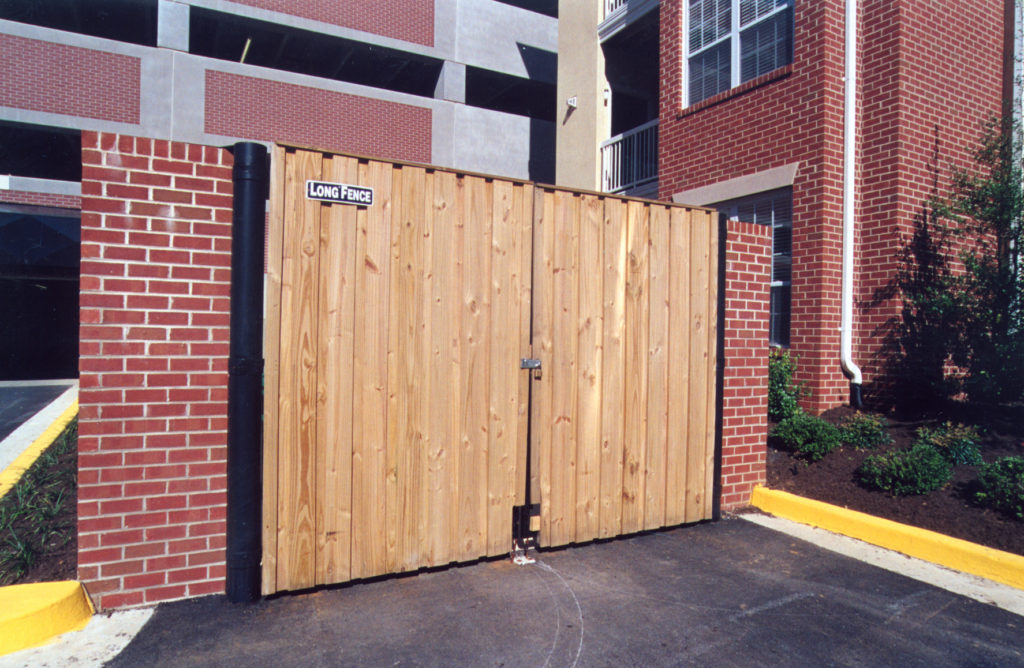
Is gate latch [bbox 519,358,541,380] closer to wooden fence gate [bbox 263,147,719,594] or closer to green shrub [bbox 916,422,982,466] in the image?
wooden fence gate [bbox 263,147,719,594]

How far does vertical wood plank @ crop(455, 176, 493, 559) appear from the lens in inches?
162

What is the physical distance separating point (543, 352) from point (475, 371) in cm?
53

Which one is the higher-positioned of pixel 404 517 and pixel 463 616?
pixel 404 517

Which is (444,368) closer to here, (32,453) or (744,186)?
(32,453)

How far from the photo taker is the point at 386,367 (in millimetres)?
3883

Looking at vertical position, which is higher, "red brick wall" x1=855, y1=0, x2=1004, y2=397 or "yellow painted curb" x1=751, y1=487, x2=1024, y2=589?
"red brick wall" x1=855, y1=0, x2=1004, y2=397

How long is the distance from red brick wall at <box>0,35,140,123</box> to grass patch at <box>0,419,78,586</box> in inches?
517

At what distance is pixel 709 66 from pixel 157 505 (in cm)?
941

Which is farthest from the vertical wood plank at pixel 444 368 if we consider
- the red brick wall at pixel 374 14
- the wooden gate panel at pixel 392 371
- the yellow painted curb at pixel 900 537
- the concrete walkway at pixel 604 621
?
the red brick wall at pixel 374 14

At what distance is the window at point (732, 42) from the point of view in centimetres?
855

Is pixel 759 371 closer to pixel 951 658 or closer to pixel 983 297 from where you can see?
pixel 951 658

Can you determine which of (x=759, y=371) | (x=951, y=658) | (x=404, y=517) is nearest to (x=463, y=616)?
(x=404, y=517)

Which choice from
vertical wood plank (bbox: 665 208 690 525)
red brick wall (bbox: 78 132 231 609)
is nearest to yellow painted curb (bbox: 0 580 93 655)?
red brick wall (bbox: 78 132 231 609)

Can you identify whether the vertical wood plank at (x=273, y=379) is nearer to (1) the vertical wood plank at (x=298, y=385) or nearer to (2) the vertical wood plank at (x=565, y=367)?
(1) the vertical wood plank at (x=298, y=385)
